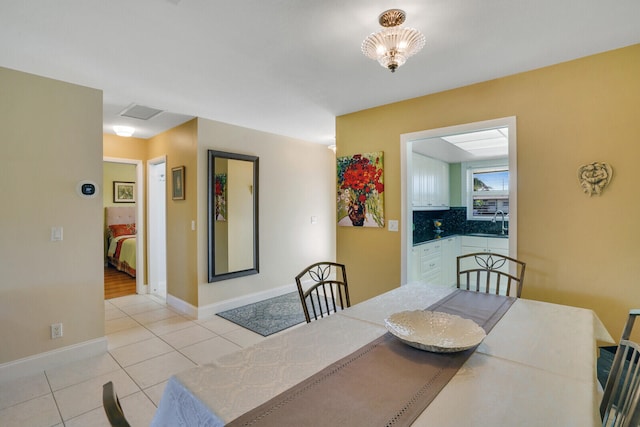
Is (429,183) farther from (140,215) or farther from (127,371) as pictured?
(140,215)

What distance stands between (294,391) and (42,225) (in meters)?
2.72

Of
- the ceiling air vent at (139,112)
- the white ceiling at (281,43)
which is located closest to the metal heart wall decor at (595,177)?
the white ceiling at (281,43)

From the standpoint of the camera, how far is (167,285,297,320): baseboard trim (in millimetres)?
3631

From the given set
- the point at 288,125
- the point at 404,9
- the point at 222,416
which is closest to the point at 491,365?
the point at 222,416

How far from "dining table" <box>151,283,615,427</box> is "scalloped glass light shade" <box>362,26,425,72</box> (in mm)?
1489

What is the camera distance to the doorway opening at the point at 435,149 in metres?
2.43

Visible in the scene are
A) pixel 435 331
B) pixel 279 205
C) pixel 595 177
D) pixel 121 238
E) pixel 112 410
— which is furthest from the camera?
pixel 121 238

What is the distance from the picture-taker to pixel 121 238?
629cm

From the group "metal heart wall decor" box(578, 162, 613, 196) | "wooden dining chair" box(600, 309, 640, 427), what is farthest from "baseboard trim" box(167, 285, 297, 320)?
"metal heart wall decor" box(578, 162, 613, 196)

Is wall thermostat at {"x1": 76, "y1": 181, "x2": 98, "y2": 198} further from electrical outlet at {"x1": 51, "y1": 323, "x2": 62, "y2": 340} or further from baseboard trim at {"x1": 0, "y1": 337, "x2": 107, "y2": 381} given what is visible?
baseboard trim at {"x1": 0, "y1": 337, "x2": 107, "y2": 381}

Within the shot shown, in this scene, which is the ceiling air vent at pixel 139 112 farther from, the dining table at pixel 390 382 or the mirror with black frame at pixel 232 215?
the dining table at pixel 390 382

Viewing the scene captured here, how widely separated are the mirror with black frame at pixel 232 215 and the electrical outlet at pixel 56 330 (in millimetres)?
1429

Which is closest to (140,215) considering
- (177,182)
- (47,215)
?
(177,182)

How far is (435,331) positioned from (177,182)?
3.63 m
